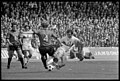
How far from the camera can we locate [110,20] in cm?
3966

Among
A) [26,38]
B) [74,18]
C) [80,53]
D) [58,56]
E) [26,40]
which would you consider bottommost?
[80,53]

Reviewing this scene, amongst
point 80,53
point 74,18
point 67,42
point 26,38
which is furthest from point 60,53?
point 74,18

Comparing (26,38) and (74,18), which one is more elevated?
(74,18)

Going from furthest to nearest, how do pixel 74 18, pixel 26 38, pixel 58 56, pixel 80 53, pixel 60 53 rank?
pixel 74 18
pixel 80 53
pixel 26 38
pixel 60 53
pixel 58 56

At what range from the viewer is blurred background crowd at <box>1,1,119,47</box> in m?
36.7

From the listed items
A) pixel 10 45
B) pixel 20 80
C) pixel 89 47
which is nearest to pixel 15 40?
pixel 10 45

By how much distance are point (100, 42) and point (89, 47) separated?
2.15 metres

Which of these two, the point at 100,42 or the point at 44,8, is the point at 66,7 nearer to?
the point at 44,8

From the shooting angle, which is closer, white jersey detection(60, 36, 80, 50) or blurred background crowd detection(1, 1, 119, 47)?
white jersey detection(60, 36, 80, 50)

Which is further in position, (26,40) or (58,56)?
(26,40)

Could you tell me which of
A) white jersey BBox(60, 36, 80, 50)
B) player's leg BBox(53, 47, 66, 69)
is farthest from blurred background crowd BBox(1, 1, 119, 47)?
player's leg BBox(53, 47, 66, 69)

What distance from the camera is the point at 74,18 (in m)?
40.6

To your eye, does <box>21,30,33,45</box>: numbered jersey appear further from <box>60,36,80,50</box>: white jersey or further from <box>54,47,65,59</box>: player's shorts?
<box>54,47,65,59</box>: player's shorts

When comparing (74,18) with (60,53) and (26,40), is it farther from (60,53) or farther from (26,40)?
(60,53)
